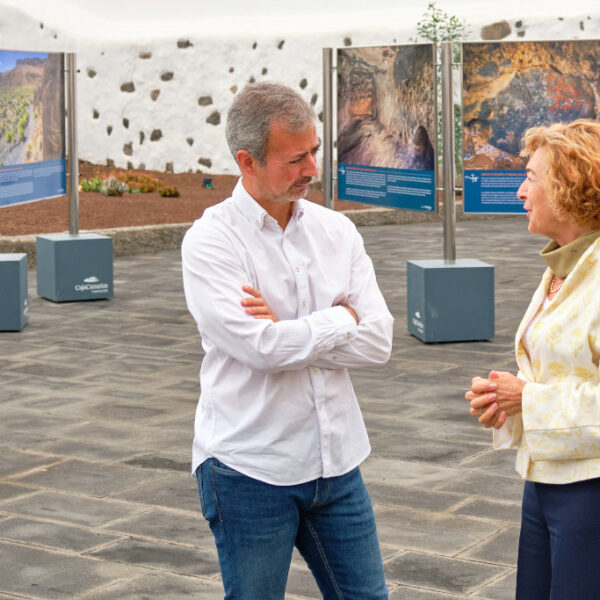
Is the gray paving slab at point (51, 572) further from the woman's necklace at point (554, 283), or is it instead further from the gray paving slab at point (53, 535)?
the woman's necklace at point (554, 283)

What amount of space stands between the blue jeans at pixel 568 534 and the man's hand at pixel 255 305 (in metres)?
0.65

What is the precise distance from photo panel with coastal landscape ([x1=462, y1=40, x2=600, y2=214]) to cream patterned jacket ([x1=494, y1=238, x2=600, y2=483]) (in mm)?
5470

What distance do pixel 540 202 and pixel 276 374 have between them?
2.10 ft

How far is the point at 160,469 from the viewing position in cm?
498

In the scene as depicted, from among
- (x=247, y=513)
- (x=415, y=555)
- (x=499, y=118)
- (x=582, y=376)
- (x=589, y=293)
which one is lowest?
(x=415, y=555)

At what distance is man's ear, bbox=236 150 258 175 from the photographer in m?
2.49

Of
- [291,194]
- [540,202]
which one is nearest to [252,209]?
[291,194]

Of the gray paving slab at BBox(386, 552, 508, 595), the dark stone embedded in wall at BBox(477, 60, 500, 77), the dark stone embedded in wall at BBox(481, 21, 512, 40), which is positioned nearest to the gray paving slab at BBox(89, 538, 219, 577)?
the gray paving slab at BBox(386, 552, 508, 595)

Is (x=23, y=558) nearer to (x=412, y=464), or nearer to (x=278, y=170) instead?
(x=412, y=464)

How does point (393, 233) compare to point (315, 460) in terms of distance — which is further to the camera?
point (393, 233)

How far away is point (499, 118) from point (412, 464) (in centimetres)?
357

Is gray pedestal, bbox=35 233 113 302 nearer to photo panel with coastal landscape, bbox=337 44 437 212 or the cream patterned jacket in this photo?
photo panel with coastal landscape, bbox=337 44 437 212

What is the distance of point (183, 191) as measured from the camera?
1662cm

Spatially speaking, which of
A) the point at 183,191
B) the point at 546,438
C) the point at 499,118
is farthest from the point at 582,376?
the point at 183,191
